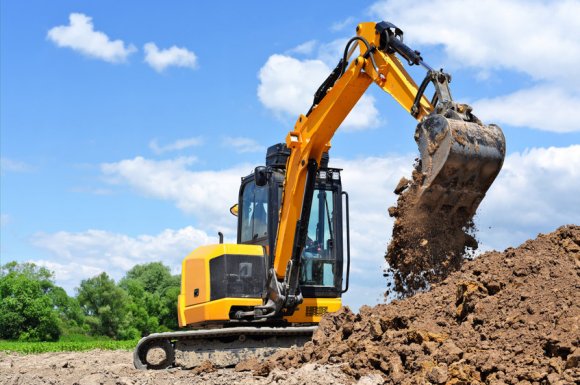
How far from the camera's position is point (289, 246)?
10484 mm

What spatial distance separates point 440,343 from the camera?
724cm

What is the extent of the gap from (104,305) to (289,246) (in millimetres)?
35016

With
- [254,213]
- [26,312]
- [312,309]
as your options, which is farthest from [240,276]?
[26,312]

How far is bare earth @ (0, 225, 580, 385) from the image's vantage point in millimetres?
6559

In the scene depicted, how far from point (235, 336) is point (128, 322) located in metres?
32.5

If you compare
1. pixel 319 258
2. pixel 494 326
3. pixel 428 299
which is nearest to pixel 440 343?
pixel 494 326

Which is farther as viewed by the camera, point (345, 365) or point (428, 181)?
point (428, 181)

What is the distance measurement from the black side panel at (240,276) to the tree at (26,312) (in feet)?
101

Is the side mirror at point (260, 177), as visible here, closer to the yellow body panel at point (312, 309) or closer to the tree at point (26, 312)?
the yellow body panel at point (312, 309)

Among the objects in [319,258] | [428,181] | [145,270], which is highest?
[145,270]

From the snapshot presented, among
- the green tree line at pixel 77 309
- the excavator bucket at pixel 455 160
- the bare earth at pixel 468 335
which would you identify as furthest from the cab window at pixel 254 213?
the green tree line at pixel 77 309

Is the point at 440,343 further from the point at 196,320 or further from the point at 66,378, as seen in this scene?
the point at 66,378

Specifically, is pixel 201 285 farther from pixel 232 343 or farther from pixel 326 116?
pixel 326 116

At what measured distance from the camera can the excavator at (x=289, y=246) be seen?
10211 mm
